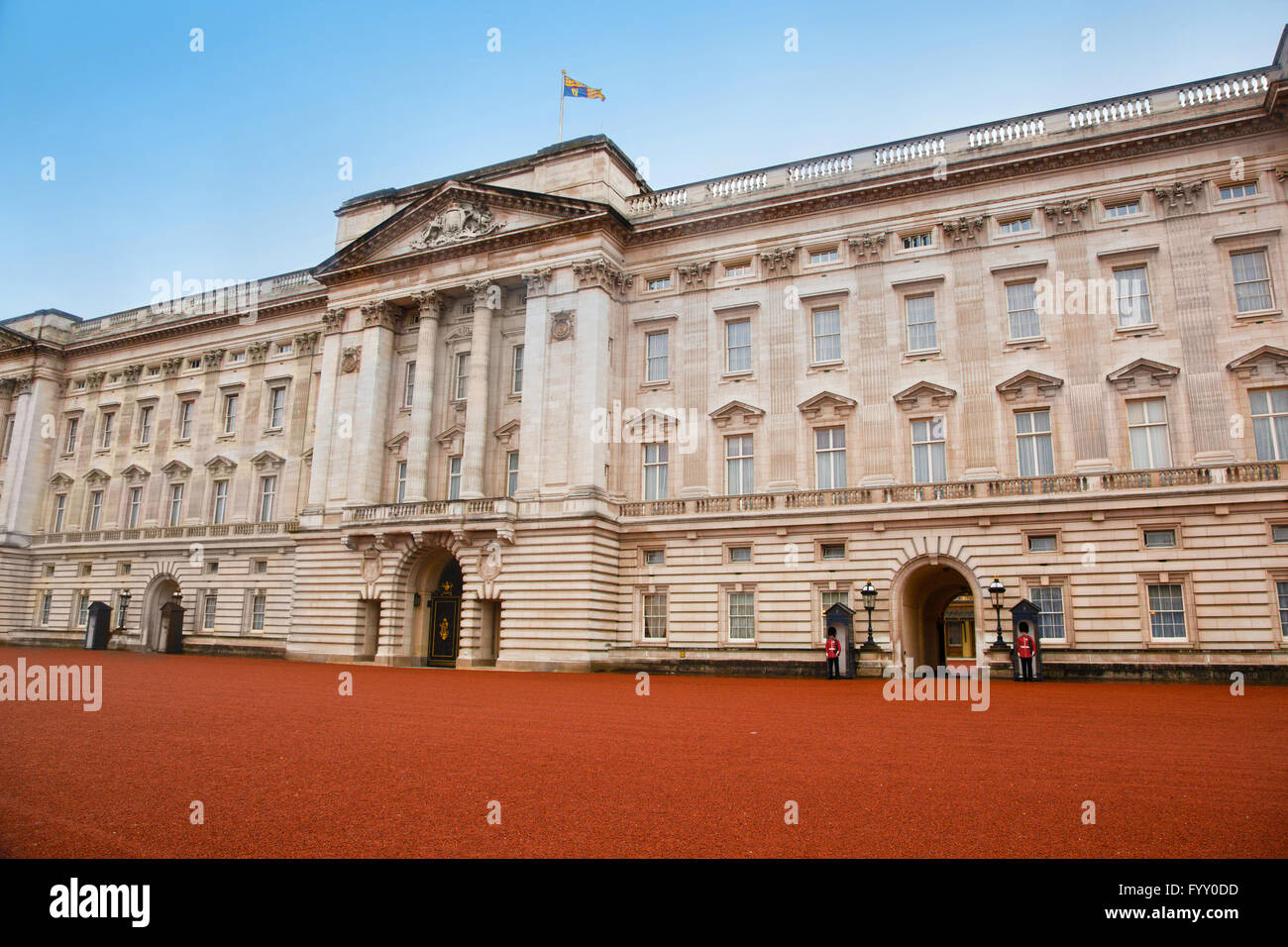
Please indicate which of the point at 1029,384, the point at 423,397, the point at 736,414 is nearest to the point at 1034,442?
the point at 1029,384

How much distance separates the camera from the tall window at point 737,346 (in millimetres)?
36500

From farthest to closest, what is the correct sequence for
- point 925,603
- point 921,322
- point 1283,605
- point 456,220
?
point 456,220
point 925,603
point 921,322
point 1283,605

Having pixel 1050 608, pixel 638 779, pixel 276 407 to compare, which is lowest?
pixel 638 779

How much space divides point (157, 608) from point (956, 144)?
48.1m

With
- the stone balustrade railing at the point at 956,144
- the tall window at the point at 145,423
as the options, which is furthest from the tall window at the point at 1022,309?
the tall window at the point at 145,423

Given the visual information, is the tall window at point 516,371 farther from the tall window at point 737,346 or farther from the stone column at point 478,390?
the tall window at point 737,346

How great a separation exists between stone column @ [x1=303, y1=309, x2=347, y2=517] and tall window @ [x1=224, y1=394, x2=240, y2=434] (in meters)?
8.90

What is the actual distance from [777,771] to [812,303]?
28.1 metres

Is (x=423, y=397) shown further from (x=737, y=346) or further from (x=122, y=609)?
(x=122, y=609)

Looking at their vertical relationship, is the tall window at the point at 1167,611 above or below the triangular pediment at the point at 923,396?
below

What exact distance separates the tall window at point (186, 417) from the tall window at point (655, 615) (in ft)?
104

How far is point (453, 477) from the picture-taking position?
40.1m
